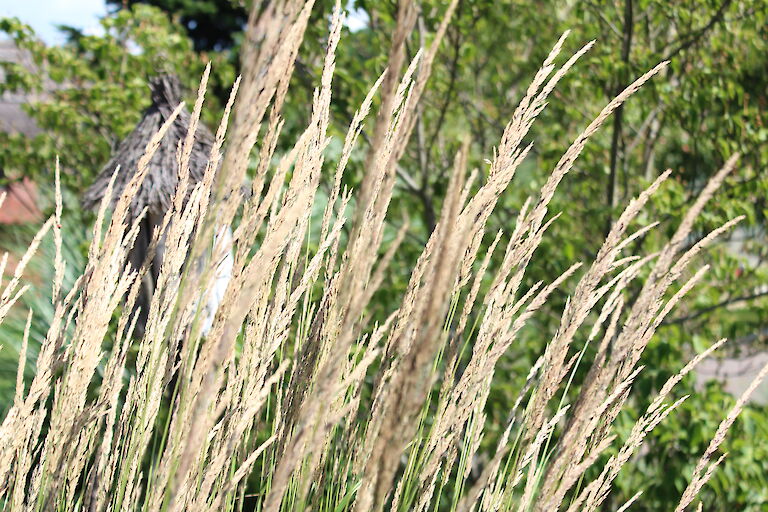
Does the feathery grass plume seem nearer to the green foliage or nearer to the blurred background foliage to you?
the blurred background foliage

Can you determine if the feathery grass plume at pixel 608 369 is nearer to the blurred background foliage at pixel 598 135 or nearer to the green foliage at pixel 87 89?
the blurred background foliage at pixel 598 135

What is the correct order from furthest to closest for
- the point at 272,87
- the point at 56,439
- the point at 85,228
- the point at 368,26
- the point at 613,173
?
the point at 85,228 → the point at 368,26 → the point at 613,173 → the point at 56,439 → the point at 272,87

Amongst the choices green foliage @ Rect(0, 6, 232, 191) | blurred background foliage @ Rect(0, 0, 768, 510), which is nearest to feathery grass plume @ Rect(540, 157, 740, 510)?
blurred background foliage @ Rect(0, 0, 768, 510)

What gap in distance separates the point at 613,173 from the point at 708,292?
1.95 ft

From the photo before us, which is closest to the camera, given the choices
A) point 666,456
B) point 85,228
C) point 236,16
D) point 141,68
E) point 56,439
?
point 56,439

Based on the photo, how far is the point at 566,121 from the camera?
3.82 metres

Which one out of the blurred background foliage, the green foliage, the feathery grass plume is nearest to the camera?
the feathery grass plume

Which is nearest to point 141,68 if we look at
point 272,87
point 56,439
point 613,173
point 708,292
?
point 613,173

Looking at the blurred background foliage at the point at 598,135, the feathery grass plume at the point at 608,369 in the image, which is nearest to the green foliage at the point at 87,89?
the blurred background foliage at the point at 598,135

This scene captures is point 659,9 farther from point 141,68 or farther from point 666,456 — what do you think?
point 141,68

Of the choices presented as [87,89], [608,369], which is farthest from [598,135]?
[608,369]

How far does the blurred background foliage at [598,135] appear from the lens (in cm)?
257

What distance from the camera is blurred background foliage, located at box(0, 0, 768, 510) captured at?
2.57 meters

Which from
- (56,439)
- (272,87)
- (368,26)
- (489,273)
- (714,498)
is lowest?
(714,498)
